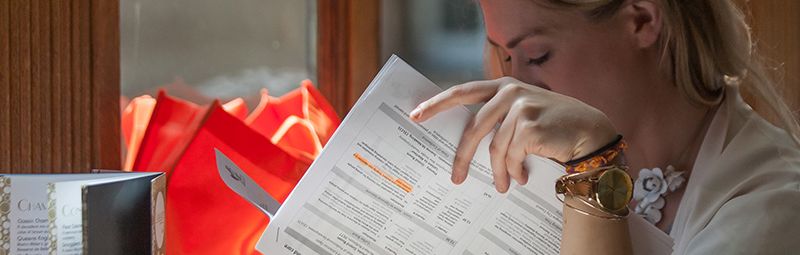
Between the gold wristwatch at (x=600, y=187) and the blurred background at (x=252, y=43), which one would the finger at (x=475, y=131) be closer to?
the gold wristwatch at (x=600, y=187)

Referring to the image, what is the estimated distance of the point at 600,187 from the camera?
2.98ft

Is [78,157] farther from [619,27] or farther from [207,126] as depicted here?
[619,27]

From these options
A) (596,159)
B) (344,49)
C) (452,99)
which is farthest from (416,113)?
(344,49)

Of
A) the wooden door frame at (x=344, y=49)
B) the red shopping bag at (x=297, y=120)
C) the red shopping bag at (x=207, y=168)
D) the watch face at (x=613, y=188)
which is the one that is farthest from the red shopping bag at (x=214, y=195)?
the wooden door frame at (x=344, y=49)

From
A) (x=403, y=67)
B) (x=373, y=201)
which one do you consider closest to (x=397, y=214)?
(x=373, y=201)

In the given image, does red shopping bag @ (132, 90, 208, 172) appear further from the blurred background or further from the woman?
the woman

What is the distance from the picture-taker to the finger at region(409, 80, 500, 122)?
879 mm

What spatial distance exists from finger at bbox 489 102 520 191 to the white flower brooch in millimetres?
295

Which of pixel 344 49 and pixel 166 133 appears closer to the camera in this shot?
pixel 166 133

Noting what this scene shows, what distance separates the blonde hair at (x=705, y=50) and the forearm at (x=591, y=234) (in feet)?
0.90

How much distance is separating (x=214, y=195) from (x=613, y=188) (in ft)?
1.34

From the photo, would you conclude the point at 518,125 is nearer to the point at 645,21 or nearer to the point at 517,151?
the point at 517,151

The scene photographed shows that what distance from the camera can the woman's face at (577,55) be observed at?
1150mm

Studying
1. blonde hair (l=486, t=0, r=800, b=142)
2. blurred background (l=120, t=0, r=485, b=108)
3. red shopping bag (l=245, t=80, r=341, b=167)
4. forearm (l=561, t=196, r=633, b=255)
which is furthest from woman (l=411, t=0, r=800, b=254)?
blurred background (l=120, t=0, r=485, b=108)
